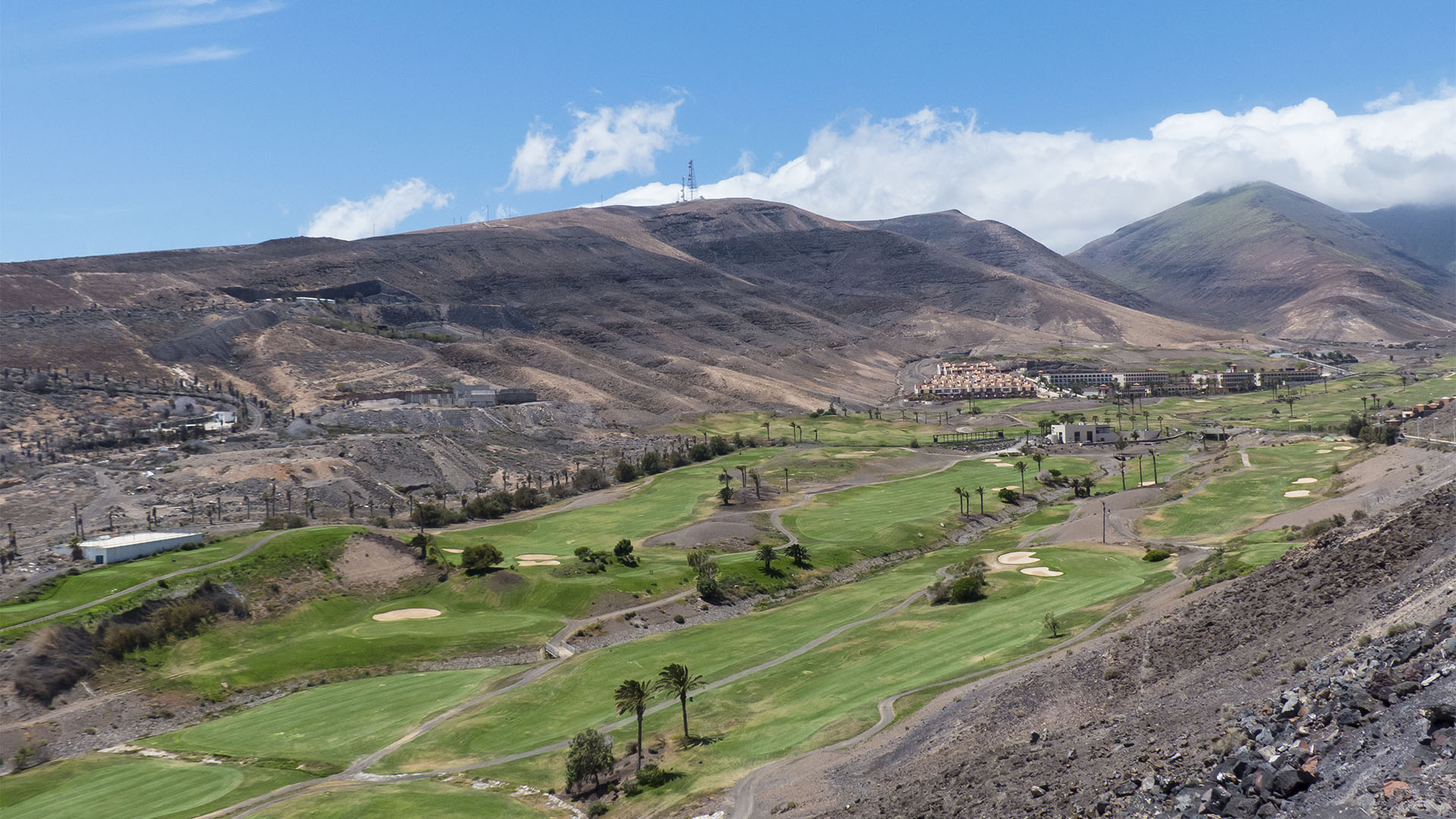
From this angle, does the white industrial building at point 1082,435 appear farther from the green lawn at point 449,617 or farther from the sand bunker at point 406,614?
the sand bunker at point 406,614

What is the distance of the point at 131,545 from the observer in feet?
276

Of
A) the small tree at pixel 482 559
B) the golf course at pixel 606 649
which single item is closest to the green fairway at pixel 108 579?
the golf course at pixel 606 649

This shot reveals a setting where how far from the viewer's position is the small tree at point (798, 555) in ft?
294

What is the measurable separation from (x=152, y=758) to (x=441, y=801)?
2155cm

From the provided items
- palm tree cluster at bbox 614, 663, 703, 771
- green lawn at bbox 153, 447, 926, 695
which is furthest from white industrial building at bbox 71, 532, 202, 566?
palm tree cluster at bbox 614, 663, 703, 771

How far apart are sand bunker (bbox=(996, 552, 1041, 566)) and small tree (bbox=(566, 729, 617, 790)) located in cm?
4243

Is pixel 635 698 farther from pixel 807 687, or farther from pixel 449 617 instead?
pixel 449 617

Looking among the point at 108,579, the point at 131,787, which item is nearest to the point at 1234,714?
the point at 131,787

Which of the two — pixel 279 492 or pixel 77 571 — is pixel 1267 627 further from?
pixel 279 492

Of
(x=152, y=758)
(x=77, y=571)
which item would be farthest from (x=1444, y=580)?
(x=77, y=571)

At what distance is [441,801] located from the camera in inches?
1736

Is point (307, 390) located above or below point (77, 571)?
above

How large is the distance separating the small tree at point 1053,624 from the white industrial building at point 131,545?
238ft

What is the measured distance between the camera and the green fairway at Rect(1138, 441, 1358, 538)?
87000 millimetres
